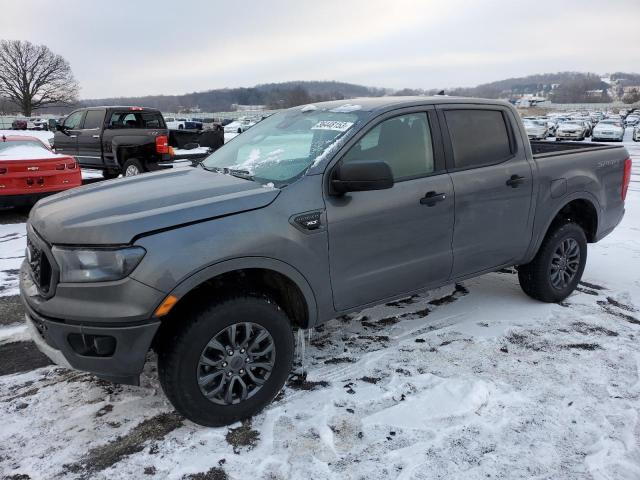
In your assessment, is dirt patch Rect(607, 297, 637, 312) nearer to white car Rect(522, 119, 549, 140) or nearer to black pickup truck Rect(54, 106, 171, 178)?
black pickup truck Rect(54, 106, 171, 178)

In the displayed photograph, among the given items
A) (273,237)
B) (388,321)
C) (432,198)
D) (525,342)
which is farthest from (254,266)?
(525,342)

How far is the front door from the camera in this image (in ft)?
10.1

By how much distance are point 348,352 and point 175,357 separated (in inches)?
58.4

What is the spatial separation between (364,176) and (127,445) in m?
1.99

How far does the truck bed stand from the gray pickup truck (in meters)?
0.18

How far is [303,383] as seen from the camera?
324cm

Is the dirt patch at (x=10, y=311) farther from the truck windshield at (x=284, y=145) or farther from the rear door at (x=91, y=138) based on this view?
the rear door at (x=91, y=138)

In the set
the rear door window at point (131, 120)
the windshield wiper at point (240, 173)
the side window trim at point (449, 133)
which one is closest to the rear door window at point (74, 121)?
the rear door window at point (131, 120)

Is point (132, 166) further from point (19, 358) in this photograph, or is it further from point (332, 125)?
point (332, 125)

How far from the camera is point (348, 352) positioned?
3.64 meters

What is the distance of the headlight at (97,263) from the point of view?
2.40 m

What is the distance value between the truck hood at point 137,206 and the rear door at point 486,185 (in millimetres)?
1533

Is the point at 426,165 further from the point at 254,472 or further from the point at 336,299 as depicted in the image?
the point at 254,472

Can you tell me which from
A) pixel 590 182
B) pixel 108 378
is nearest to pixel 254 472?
pixel 108 378
